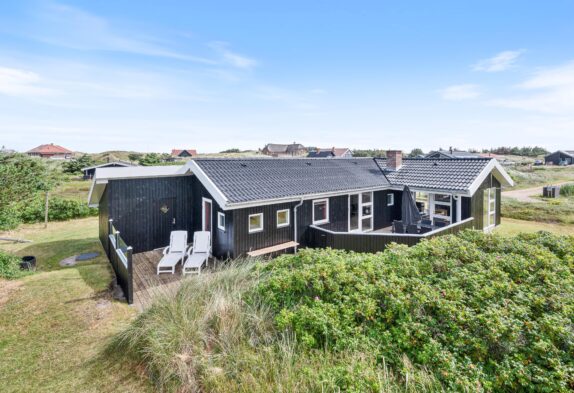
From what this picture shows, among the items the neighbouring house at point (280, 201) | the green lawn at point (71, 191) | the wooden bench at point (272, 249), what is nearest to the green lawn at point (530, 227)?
the neighbouring house at point (280, 201)

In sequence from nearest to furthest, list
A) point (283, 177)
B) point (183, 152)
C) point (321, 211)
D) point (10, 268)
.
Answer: point (10, 268)
point (321, 211)
point (283, 177)
point (183, 152)

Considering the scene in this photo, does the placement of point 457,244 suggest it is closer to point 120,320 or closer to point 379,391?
point 379,391

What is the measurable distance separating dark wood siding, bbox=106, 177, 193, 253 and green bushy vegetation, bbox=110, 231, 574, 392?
6.77 metres

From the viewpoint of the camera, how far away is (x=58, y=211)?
19.7 metres

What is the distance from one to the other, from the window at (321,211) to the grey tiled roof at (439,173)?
494 cm

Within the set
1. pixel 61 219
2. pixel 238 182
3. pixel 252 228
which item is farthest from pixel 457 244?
pixel 61 219

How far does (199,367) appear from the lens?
4.23m

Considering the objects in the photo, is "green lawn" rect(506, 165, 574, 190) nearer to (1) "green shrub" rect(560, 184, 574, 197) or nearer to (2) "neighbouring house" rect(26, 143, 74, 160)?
(1) "green shrub" rect(560, 184, 574, 197)

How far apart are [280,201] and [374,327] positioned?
7034 mm

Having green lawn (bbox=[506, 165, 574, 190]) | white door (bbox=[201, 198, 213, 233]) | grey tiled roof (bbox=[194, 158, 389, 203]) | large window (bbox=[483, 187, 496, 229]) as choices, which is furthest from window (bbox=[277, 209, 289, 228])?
green lawn (bbox=[506, 165, 574, 190])

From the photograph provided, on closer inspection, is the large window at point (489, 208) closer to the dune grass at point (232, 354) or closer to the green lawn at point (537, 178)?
the dune grass at point (232, 354)

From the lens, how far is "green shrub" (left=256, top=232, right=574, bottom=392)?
3.32 meters

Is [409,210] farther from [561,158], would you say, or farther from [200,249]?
[561,158]

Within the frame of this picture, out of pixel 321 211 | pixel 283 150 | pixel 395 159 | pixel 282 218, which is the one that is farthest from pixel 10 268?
pixel 283 150
